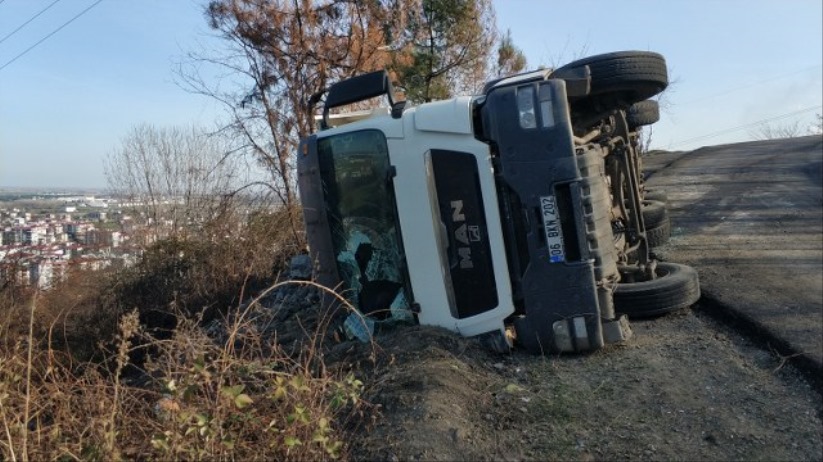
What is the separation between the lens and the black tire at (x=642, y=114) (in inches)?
273

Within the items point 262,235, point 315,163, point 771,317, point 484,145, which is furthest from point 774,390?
point 262,235

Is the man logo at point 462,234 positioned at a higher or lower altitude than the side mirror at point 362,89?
lower

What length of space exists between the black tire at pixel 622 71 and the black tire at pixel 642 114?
1382mm

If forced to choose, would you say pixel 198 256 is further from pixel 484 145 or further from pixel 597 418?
pixel 597 418

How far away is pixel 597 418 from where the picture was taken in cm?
369

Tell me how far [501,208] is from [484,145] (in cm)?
47

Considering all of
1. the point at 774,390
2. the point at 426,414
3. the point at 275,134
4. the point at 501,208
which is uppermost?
the point at 275,134

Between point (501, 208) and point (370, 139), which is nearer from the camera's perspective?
point (501, 208)

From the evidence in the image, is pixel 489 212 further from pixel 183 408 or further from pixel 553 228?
pixel 183 408

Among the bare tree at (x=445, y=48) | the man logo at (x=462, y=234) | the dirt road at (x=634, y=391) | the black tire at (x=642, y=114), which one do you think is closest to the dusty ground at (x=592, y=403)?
the dirt road at (x=634, y=391)

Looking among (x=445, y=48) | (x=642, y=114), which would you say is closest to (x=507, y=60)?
(x=445, y=48)

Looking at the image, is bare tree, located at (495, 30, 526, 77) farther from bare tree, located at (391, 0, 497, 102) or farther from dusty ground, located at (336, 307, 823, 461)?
dusty ground, located at (336, 307, 823, 461)

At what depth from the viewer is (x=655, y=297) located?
17.8 ft

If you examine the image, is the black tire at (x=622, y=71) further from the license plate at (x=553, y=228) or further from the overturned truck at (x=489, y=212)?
the license plate at (x=553, y=228)
